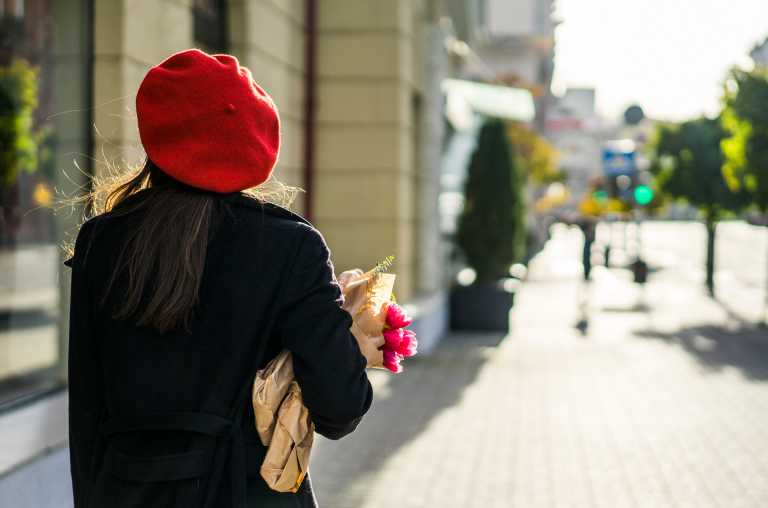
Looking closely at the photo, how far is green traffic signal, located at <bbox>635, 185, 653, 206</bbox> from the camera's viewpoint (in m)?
20.2

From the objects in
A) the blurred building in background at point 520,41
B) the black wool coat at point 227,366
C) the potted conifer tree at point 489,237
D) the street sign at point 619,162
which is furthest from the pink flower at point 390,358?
the blurred building in background at point 520,41

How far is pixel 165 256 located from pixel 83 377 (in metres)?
0.37

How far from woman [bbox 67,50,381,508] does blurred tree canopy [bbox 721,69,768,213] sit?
1568 cm

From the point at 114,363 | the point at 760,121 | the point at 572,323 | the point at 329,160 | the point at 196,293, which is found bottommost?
the point at 572,323

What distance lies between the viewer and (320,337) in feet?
6.88

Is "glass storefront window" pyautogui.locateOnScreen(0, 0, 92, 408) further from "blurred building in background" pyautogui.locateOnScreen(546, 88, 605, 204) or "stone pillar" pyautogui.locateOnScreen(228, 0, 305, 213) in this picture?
"blurred building in background" pyautogui.locateOnScreen(546, 88, 605, 204)

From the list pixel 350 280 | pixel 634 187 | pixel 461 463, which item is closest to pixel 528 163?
pixel 634 187

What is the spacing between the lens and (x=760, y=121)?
1681 cm

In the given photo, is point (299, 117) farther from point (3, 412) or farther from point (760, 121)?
point (760, 121)

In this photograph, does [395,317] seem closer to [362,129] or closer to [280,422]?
[280,422]

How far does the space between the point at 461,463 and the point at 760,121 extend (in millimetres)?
11682

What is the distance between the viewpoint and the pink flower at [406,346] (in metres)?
2.36

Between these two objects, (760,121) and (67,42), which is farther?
(760,121)

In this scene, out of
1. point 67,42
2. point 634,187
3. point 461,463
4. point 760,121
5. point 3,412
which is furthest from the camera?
point 634,187
